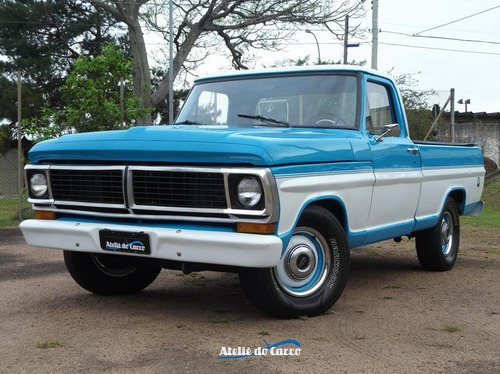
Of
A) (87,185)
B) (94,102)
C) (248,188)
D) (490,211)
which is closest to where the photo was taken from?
(248,188)

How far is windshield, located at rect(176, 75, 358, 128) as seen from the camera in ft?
20.1

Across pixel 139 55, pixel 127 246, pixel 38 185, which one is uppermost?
pixel 139 55

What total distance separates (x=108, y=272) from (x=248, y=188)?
1.98 m

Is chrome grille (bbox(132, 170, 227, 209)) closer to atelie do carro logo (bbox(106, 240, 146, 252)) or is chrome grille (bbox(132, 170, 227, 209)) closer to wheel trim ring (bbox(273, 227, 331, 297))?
atelie do carro logo (bbox(106, 240, 146, 252))

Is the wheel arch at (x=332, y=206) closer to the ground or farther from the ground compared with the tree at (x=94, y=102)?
closer to the ground

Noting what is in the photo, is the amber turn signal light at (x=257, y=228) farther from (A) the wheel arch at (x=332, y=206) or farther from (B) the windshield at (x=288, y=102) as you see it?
(B) the windshield at (x=288, y=102)

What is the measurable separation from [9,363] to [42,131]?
921 centimetres

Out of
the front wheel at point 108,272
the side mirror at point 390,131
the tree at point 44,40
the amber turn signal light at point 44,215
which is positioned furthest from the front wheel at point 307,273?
the tree at point 44,40

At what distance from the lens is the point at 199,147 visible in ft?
15.5

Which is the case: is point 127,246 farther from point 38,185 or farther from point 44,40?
point 44,40

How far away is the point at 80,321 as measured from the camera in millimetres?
5238

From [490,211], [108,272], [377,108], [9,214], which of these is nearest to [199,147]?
[108,272]

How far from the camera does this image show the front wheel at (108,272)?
5.94 m

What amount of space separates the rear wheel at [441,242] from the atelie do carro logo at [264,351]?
11.4 ft
